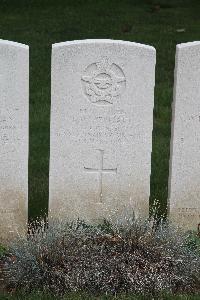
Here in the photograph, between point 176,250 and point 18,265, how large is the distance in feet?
4.22

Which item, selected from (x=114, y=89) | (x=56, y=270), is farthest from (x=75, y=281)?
(x=114, y=89)

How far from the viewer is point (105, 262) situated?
18.8 ft

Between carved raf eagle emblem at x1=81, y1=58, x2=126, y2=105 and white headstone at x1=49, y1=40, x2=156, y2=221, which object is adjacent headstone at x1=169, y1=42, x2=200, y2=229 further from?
carved raf eagle emblem at x1=81, y1=58, x2=126, y2=105

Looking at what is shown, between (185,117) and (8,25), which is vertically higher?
(8,25)

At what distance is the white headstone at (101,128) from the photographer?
6.28m

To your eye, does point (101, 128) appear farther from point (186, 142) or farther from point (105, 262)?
point (105, 262)

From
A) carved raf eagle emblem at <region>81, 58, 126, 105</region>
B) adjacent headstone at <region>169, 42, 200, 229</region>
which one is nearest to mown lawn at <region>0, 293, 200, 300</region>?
adjacent headstone at <region>169, 42, 200, 229</region>

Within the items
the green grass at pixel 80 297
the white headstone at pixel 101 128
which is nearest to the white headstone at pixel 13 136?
the white headstone at pixel 101 128

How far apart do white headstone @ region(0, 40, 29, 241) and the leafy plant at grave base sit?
20.1 inches

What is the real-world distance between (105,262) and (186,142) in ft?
4.87

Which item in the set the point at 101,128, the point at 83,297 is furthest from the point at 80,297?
the point at 101,128

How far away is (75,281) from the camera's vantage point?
5641mm

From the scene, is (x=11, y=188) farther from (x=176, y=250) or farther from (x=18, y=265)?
(x=176, y=250)

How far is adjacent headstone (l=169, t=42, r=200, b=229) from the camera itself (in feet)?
20.9
